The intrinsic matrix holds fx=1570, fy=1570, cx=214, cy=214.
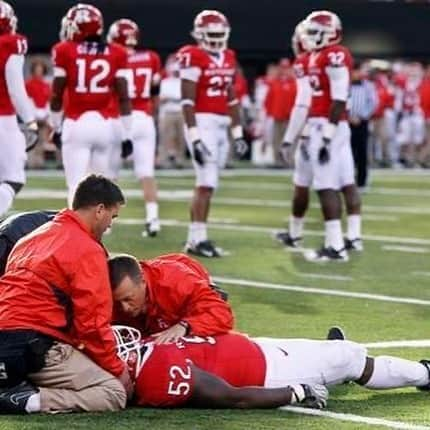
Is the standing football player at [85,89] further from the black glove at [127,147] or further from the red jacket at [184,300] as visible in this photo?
the red jacket at [184,300]

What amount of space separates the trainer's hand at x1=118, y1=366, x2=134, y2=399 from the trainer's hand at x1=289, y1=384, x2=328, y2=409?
676 millimetres

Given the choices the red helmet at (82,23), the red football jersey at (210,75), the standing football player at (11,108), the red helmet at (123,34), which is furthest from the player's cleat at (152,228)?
the standing football player at (11,108)

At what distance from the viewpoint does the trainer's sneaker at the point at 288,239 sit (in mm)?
13219

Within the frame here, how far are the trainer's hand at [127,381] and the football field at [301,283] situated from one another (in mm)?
92

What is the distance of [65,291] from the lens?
6438mm

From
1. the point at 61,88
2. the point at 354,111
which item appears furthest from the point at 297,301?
the point at 354,111

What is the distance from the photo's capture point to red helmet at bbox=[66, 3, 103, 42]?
1226 centimetres

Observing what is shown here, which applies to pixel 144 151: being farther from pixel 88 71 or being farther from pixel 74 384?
pixel 74 384

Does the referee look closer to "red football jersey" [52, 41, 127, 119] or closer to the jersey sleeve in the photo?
"red football jersey" [52, 41, 127, 119]

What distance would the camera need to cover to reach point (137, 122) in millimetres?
14453

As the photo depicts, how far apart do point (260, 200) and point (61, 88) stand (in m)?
6.46

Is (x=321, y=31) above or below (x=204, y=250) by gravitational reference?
above

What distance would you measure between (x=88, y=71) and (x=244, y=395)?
624 centimetres

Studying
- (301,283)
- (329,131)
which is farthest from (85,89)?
(301,283)
